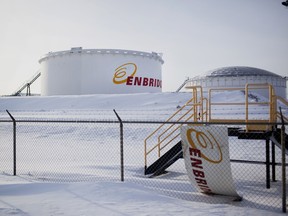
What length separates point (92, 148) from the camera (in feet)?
43.1

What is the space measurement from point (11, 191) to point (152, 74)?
94.6 ft

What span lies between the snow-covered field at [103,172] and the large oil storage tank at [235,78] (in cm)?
1074

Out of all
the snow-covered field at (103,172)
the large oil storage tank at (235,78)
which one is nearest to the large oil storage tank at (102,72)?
the large oil storage tank at (235,78)

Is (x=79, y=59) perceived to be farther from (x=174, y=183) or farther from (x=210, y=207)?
(x=210, y=207)

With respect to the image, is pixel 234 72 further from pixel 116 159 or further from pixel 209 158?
pixel 209 158

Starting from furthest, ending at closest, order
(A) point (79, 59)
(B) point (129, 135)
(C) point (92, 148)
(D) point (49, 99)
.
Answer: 1. (A) point (79, 59)
2. (D) point (49, 99)
3. (B) point (129, 135)
4. (C) point (92, 148)

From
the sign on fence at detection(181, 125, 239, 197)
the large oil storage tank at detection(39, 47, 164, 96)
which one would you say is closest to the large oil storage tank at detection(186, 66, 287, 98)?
A: the large oil storage tank at detection(39, 47, 164, 96)

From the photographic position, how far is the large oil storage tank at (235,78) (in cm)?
2911

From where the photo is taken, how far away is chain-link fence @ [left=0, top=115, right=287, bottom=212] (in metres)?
6.52

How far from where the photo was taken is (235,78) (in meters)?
29.2

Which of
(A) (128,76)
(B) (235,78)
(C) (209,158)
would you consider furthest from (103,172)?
(B) (235,78)


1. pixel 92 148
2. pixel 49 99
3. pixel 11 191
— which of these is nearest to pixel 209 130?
pixel 11 191

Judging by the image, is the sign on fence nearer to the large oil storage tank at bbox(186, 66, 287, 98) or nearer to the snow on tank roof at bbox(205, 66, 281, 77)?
the large oil storage tank at bbox(186, 66, 287, 98)

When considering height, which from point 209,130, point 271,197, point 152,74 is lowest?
point 271,197
